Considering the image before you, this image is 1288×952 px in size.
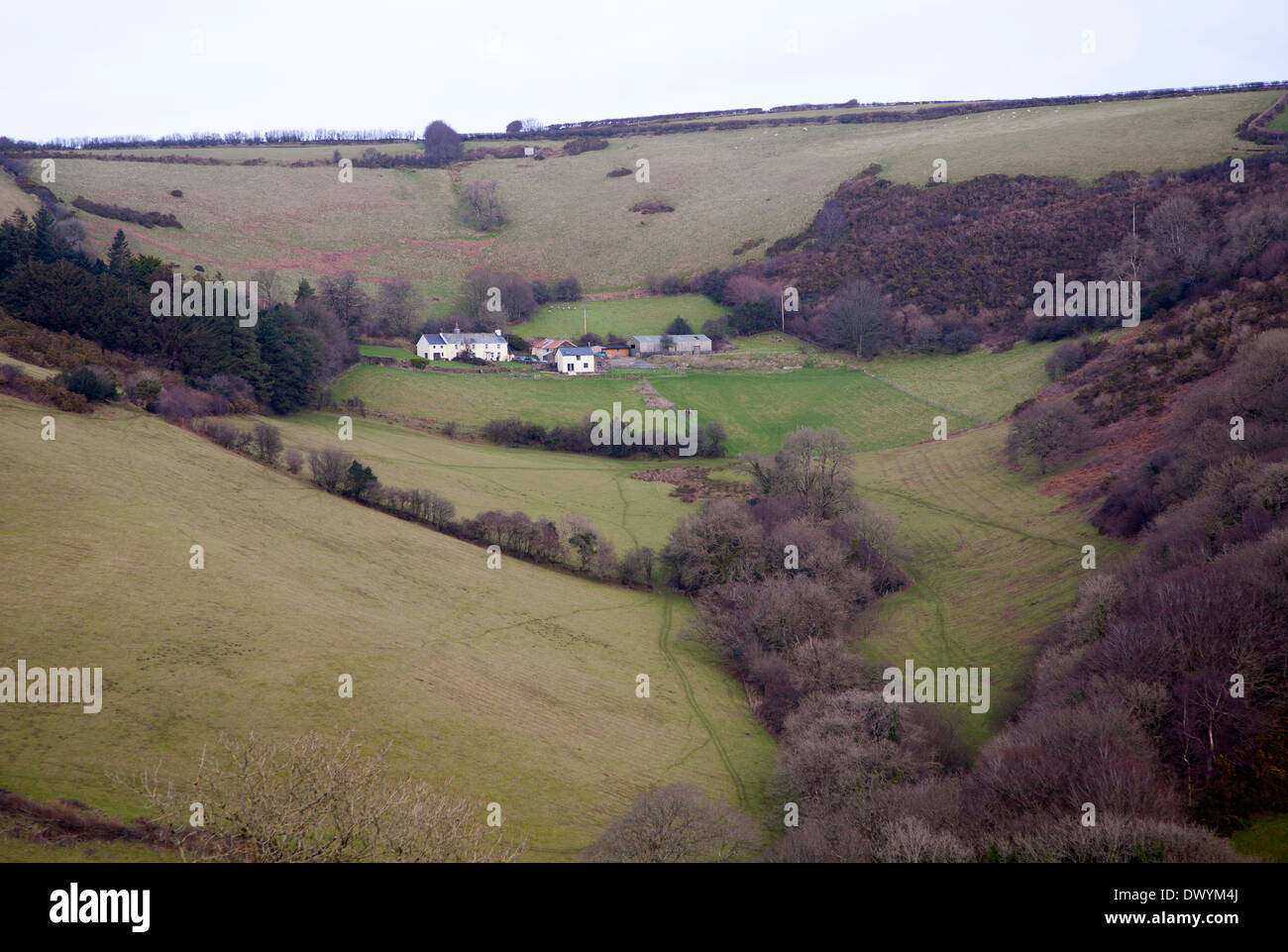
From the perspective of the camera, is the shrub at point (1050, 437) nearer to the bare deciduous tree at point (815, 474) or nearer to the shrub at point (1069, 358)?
the bare deciduous tree at point (815, 474)

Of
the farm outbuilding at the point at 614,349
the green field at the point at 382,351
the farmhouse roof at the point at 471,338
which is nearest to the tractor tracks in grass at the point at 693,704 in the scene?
the green field at the point at 382,351

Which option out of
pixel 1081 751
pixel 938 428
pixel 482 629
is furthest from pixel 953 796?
pixel 938 428

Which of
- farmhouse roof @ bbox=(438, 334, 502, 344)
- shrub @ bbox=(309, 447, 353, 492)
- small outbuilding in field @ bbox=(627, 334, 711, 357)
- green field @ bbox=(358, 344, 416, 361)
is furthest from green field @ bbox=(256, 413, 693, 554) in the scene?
small outbuilding in field @ bbox=(627, 334, 711, 357)

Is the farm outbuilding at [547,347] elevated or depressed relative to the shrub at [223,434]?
elevated

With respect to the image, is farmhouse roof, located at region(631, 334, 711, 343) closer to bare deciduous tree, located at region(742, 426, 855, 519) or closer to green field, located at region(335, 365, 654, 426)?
green field, located at region(335, 365, 654, 426)

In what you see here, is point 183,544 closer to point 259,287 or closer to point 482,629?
point 482,629

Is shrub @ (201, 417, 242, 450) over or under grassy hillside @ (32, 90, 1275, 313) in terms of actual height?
under
